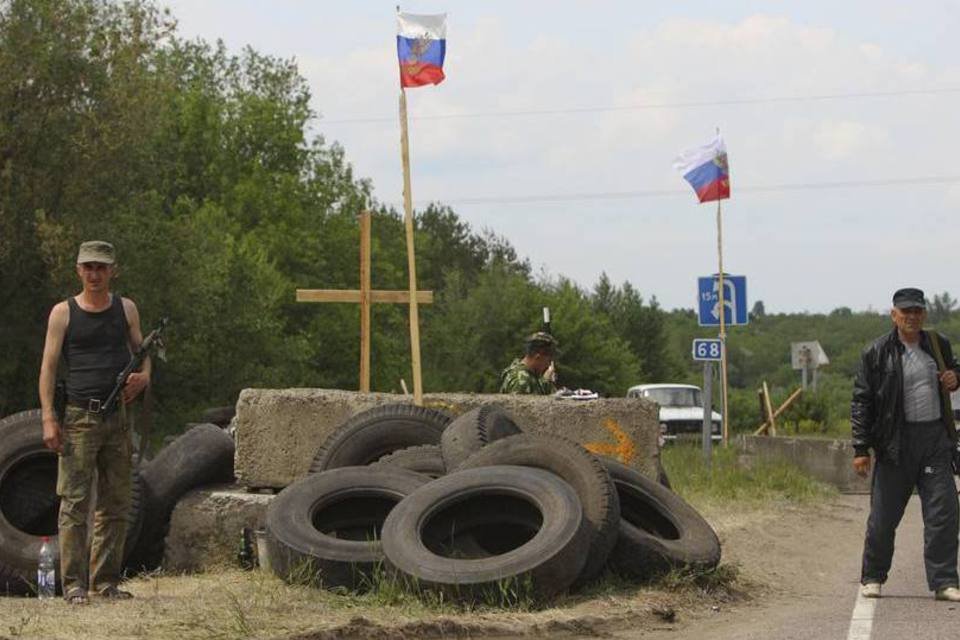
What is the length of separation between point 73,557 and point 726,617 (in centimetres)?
354

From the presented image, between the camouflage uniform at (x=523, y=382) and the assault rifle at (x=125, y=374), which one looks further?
the camouflage uniform at (x=523, y=382)

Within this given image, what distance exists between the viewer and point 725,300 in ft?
82.6

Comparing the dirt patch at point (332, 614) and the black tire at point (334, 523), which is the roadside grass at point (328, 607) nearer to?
the dirt patch at point (332, 614)

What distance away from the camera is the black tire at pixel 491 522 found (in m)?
9.69

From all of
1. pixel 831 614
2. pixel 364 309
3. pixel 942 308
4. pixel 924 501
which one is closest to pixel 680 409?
pixel 364 309

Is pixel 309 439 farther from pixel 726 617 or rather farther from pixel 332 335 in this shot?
pixel 332 335

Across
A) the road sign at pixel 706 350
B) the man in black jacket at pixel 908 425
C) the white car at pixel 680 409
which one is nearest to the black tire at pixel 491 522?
the man in black jacket at pixel 908 425

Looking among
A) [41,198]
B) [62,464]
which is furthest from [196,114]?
[62,464]

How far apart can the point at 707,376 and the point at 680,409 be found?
2164cm

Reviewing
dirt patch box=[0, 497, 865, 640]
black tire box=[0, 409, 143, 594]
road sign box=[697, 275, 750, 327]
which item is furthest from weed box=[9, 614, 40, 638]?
road sign box=[697, 275, 750, 327]

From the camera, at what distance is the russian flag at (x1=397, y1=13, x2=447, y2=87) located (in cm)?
1538

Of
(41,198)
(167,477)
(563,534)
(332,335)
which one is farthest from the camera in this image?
(332,335)

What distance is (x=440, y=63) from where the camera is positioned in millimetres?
15406

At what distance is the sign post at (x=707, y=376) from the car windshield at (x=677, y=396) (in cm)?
2038
